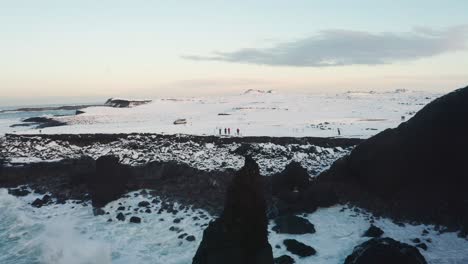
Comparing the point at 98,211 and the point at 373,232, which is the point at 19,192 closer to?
the point at 98,211

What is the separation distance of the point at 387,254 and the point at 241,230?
202 inches

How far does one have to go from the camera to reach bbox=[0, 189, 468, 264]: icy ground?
17453mm

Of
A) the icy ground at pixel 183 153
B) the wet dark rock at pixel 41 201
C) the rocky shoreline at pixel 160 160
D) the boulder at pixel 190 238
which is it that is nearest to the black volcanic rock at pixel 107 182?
the rocky shoreline at pixel 160 160

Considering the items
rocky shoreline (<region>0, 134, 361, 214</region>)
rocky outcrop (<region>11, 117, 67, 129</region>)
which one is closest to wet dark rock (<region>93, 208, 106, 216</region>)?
rocky shoreline (<region>0, 134, 361, 214</region>)

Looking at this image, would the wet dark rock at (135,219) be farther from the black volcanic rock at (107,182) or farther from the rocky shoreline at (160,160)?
the black volcanic rock at (107,182)

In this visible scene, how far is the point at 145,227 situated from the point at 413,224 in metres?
13.5

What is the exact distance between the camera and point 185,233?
19.8 m

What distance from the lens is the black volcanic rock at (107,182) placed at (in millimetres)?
25298

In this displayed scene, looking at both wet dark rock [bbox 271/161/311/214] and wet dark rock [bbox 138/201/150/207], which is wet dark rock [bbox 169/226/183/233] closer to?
wet dark rock [bbox 138/201/150/207]

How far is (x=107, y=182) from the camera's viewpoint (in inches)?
1041

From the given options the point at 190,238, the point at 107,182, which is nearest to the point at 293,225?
the point at 190,238

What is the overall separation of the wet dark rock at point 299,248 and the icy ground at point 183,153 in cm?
1378

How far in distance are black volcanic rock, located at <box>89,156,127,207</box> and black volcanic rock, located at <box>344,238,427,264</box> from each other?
16369 mm

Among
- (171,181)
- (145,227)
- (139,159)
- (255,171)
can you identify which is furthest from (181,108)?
(255,171)
